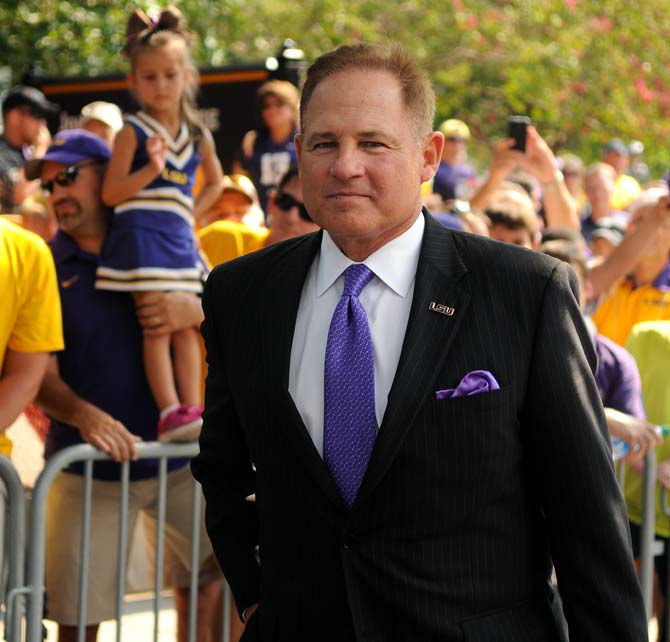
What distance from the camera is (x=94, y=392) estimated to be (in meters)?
5.02

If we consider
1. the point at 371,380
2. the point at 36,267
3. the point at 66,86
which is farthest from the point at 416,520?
the point at 66,86

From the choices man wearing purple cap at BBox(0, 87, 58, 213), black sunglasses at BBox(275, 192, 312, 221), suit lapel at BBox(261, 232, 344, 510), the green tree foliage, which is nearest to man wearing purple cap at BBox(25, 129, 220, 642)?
black sunglasses at BBox(275, 192, 312, 221)

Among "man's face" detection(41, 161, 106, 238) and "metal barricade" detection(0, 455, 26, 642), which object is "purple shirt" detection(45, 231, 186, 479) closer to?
"man's face" detection(41, 161, 106, 238)

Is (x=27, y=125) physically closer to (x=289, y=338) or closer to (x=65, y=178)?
(x=65, y=178)

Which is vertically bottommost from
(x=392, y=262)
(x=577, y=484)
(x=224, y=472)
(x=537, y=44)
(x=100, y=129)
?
(x=577, y=484)

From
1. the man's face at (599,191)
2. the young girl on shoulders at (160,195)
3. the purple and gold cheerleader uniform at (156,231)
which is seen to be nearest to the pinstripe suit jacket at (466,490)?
the young girl on shoulders at (160,195)

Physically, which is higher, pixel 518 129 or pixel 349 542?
pixel 518 129

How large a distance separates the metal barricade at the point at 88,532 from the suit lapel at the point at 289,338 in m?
1.76

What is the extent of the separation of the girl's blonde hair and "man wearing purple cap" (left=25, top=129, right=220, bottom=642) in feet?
1.52

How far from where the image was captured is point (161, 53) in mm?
5430

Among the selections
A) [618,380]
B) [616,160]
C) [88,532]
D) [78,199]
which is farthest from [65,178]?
[616,160]

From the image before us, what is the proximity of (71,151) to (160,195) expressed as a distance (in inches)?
16.9

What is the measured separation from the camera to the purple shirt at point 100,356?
5.01 metres

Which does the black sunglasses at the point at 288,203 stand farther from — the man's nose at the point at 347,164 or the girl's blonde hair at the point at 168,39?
the man's nose at the point at 347,164
